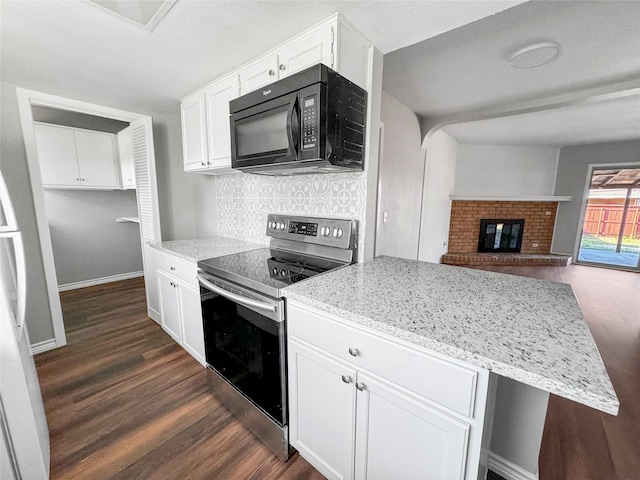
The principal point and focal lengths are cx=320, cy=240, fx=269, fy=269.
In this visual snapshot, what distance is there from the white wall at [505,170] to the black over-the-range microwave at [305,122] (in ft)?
15.3

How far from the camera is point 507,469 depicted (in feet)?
3.92

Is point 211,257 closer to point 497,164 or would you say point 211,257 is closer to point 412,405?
point 412,405

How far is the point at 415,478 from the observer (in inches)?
35.6

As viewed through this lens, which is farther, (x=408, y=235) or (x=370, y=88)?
(x=408, y=235)

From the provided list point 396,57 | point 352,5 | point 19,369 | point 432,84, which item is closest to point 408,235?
point 432,84

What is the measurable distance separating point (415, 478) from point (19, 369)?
1511 mm

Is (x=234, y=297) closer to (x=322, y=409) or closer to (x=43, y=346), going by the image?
(x=322, y=409)

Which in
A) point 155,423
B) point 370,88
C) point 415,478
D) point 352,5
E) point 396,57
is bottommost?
point 155,423

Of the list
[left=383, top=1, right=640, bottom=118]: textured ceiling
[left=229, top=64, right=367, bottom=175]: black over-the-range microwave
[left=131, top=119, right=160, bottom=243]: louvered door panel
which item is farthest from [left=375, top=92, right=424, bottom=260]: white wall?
[left=131, top=119, right=160, bottom=243]: louvered door panel

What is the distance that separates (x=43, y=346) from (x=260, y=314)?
7.54 feet

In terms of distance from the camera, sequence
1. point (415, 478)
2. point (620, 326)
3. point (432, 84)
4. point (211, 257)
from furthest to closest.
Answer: point (620, 326) → point (432, 84) → point (211, 257) → point (415, 478)

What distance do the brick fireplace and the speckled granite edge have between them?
4939 mm

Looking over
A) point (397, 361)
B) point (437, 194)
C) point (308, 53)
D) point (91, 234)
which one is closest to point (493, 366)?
point (397, 361)

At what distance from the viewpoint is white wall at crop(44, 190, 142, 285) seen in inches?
137
